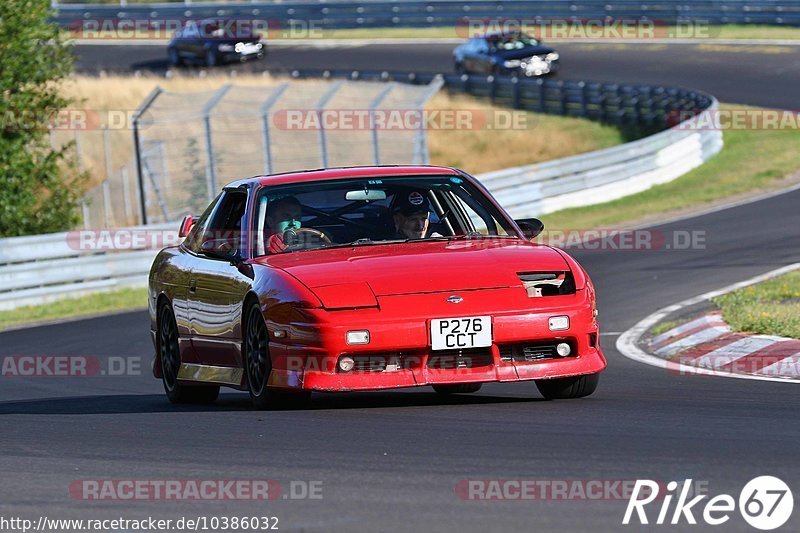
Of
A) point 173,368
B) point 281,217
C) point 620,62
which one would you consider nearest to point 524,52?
point 620,62

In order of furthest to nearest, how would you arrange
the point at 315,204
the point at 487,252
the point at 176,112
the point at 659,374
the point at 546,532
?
the point at 176,112, the point at 659,374, the point at 315,204, the point at 487,252, the point at 546,532

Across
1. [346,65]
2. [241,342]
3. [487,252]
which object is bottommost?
[346,65]

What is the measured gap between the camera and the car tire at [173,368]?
31.7 feet

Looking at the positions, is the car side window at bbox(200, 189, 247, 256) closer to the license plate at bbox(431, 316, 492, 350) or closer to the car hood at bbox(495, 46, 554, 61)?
the license plate at bbox(431, 316, 492, 350)

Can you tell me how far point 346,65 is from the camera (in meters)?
49.2

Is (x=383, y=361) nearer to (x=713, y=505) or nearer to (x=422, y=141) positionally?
(x=713, y=505)

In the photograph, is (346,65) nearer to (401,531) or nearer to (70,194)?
(70,194)

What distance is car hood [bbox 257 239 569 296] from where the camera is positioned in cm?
764

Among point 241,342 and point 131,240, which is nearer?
point 241,342

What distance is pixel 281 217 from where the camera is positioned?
8703 millimetres

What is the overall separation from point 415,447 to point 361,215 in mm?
2579

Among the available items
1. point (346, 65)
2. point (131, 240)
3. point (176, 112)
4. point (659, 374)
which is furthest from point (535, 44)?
point (659, 374)

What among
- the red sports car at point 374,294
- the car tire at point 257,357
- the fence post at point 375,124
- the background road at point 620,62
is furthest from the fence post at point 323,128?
the car tire at point 257,357

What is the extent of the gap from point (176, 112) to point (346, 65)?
2434 cm
